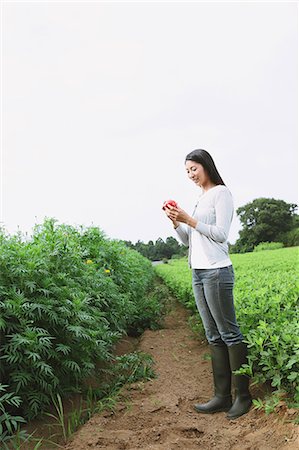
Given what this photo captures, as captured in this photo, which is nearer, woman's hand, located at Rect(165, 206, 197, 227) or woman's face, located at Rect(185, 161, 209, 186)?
woman's hand, located at Rect(165, 206, 197, 227)

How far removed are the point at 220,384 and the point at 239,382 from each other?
8.9 inches

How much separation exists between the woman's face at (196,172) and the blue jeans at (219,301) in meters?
0.75

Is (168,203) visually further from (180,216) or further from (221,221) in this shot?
(221,221)

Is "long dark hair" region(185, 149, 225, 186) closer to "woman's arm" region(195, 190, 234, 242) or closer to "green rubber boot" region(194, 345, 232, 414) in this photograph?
"woman's arm" region(195, 190, 234, 242)

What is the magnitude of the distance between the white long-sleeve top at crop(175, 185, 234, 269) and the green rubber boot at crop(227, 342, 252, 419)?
0.70 meters

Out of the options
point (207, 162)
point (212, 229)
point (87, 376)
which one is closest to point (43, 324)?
point (87, 376)

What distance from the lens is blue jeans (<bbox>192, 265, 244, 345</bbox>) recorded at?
11.5 ft

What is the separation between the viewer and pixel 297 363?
3252 millimetres

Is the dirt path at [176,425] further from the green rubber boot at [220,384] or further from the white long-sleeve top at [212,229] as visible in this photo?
the white long-sleeve top at [212,229]

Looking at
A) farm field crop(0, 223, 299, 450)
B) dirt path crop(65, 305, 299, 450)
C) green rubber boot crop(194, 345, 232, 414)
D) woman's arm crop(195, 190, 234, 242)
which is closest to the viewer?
dirt path crop(65, 305, 299, 450)

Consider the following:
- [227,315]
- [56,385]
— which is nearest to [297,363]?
[227,315]

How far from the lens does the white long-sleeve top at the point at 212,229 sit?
3496mm

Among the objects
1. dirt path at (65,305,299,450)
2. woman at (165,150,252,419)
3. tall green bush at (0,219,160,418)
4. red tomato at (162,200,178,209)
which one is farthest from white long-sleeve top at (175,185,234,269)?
dirt path at (65,305,299,450)

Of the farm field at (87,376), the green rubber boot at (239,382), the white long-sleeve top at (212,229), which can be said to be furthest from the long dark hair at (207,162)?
the green rubber boot at (239,382)
